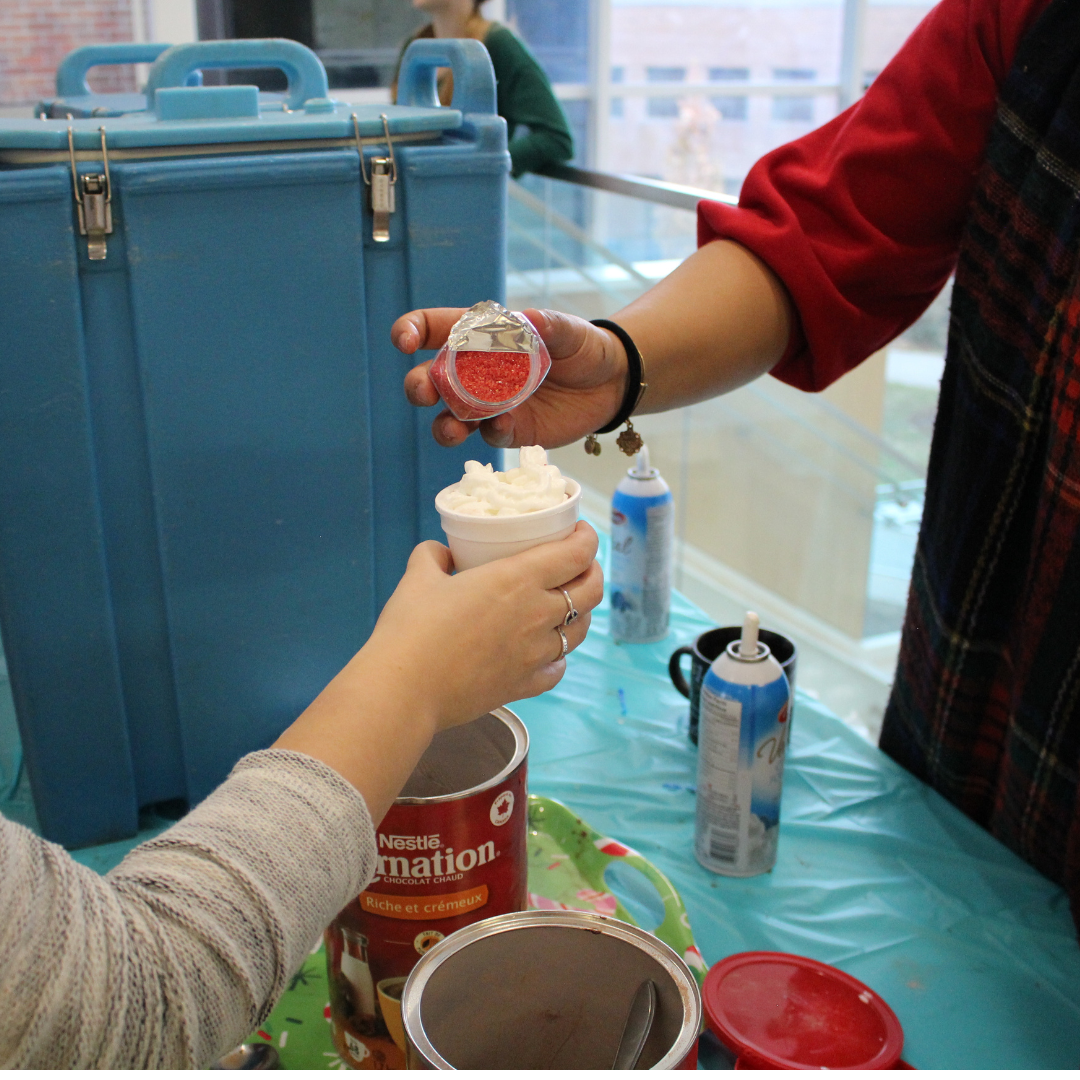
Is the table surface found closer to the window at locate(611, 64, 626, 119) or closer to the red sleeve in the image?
the red sleeve

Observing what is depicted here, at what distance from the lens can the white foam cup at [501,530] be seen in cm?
74

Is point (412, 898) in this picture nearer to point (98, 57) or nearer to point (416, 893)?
point (416, 893)

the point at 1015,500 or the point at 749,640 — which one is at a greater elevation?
the point at 1015,500

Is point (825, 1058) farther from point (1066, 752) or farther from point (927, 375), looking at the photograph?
point (927, 375)

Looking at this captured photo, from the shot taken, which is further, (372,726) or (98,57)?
(98,57)

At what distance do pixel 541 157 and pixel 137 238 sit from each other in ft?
7.27

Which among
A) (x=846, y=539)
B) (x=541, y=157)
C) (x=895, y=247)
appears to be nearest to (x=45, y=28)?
(x=541, y=157)

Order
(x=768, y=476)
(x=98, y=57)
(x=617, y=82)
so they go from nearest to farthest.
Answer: (x=98, y=57) < (x=768, y=476) < (x=617, y=82)

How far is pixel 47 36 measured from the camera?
15.4 ft

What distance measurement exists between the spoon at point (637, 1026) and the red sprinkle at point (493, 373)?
492 millimetres

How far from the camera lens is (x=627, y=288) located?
3719mm

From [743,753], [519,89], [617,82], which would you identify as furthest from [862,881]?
[617,82]

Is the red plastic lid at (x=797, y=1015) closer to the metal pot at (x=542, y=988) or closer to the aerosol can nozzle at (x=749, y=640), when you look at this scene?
the metal pot at (x=542, y=988)

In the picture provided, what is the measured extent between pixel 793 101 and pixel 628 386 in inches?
292
